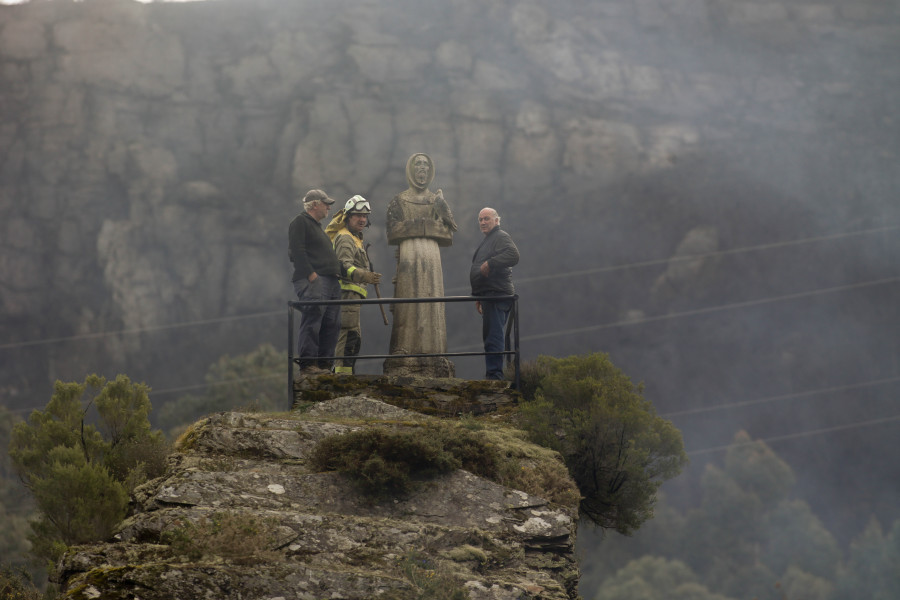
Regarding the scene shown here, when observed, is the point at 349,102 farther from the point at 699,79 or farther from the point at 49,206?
the point at 699,79

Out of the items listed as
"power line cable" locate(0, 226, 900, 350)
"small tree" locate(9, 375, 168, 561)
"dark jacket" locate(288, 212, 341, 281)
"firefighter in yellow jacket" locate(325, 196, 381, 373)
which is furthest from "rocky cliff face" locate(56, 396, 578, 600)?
"power line cable" locate(0, 226, 900, 350)

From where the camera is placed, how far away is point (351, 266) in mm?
12844

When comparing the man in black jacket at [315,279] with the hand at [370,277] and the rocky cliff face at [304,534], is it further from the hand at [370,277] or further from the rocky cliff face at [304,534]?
the rocky cliff face at [304,534]

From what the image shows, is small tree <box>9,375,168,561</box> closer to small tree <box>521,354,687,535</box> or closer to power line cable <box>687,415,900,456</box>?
small tree <box>521,354,687,535</box>

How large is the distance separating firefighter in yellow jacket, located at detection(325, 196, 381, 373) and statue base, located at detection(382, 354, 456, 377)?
52 centimetres

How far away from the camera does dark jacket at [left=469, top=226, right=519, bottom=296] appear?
1207 cm

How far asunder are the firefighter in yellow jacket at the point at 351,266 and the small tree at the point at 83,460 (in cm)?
255

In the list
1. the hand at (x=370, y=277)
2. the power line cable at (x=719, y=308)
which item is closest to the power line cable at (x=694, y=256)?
the power line cable at (x=719, y=308)

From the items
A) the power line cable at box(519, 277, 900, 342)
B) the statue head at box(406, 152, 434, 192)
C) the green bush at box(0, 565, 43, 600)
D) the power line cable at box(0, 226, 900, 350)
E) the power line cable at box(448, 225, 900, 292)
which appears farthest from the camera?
the power line cable at box(519, 277, 900, 342)

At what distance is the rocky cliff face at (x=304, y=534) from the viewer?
245 inches

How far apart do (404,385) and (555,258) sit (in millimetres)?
39851

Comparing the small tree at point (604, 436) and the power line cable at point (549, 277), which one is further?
the power line cable at point (549, 277)

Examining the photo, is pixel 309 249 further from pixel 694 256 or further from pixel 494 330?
pixel 694 256

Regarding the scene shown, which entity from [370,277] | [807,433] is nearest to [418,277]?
[370,277]
